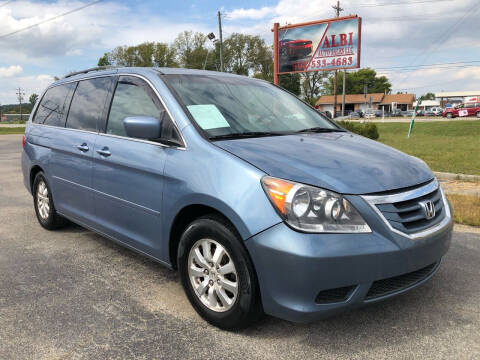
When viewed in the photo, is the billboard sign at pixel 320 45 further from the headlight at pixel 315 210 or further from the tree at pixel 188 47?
the tree at pixel 188 47

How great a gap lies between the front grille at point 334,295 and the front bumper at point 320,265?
0.01m

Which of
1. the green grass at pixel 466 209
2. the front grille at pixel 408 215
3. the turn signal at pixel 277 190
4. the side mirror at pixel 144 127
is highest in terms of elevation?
the side mirror at pixel 144 127

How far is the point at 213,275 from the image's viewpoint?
2.80 metres

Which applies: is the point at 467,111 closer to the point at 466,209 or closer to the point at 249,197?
the point at 466,209

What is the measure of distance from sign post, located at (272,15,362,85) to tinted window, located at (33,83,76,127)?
16399mm

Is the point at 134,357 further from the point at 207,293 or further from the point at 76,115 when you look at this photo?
the point at 76,115

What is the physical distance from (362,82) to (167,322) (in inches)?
4449

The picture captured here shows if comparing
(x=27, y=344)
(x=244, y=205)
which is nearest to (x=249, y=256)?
(x=244, y=205)

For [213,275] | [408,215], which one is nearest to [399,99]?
[408,215]

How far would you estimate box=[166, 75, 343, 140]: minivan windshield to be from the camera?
3.20 metres

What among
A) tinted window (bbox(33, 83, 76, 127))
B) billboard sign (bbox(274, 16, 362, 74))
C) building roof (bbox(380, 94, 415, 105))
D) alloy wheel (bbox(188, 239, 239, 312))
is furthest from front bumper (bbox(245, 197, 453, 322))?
building roof (bbox(380, 94, 415, 105))

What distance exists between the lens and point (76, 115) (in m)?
4.39

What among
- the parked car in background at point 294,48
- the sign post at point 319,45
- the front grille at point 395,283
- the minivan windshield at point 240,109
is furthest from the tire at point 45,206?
the parked car in background at point 294,48

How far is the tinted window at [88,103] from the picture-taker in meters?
4.01
